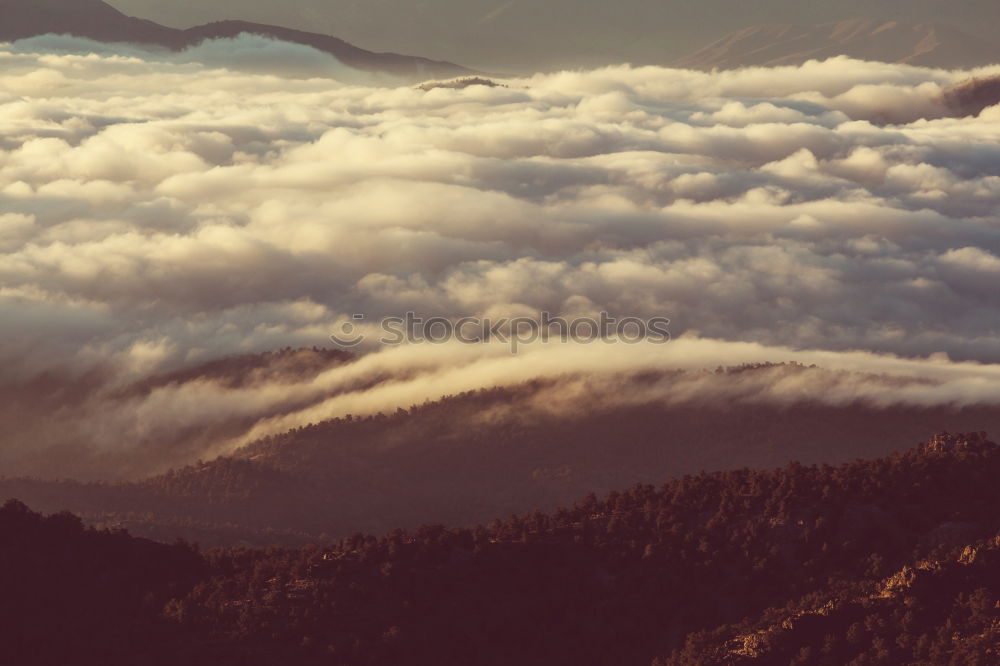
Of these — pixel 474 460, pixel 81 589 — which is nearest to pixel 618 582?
pixel 81 589

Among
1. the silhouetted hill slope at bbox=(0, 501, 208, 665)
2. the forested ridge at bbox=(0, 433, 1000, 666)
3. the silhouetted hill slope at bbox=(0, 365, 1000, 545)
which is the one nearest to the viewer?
the forested ridge at bbox=(0, 433, 1000, 666)

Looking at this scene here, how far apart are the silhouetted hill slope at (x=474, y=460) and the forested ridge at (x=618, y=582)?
67.9 meters

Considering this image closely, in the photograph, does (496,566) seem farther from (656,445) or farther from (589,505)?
(656,445)

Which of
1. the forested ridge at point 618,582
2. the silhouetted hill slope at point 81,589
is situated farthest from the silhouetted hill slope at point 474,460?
the forested ridge at point 618,582

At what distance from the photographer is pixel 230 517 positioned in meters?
150

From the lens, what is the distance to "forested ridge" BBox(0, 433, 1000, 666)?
59.8 metres

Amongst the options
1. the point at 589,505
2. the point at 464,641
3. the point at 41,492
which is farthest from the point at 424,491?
the point at 464,641

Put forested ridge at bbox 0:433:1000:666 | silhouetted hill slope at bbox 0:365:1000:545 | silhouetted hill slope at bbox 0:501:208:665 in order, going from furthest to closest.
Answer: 1. silhouetted hill slope at bbox 0:365:1000:545
2. silhouetted hill slope at bbox 0:501:208:665
3. forested ridge at bbox 0:433:1000:666

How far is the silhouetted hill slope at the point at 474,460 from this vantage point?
506ft

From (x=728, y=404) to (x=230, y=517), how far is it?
59.3m

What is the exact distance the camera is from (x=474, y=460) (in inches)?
6934

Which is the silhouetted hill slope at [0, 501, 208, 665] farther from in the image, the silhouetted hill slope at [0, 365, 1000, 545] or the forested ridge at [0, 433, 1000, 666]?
the silhouetted hill slope at [0, 365, 1000, 545]

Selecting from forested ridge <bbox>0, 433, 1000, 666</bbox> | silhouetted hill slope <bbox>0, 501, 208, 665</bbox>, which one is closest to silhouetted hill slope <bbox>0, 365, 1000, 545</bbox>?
silhouetted hill slope <bbox>0, 501, 208, 665</bbox>

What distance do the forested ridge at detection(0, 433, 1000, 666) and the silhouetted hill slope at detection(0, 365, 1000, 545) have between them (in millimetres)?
67895
